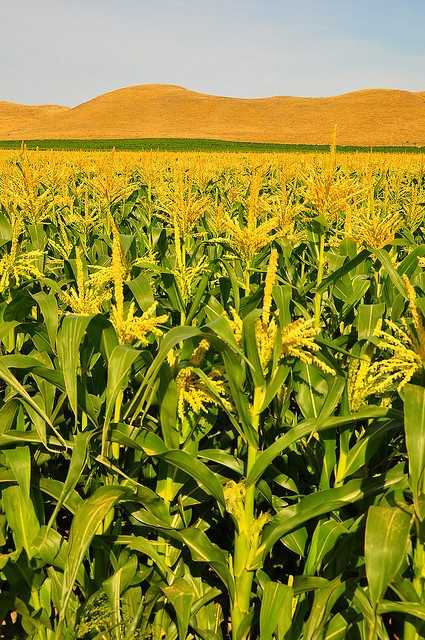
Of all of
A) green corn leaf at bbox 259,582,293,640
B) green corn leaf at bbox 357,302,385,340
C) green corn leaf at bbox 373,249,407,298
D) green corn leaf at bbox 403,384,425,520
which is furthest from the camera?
green corn leaf at bbox 357,302,385,340

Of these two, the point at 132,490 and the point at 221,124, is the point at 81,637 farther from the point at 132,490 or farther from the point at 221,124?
the point at 221,124

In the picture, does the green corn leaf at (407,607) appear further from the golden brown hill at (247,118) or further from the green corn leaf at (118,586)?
the golden brown hill at (247,118)

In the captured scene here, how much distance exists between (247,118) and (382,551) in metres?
91.8

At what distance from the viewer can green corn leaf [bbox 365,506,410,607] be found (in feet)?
5.03

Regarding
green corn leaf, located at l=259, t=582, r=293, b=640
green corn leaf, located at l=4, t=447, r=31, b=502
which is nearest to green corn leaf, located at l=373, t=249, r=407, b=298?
green corn leaf, located at l=259, t=582, r=293, b=640

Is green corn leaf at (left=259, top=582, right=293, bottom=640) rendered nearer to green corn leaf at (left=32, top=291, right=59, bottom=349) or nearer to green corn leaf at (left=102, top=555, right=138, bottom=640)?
green corn leaf at (left=102, top=555, right=138, bottom=640)

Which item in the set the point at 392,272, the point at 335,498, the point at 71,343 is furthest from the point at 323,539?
the point at 71,343

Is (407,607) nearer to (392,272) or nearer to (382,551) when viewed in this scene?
(382,551)

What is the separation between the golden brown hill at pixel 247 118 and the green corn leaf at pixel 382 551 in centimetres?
6690

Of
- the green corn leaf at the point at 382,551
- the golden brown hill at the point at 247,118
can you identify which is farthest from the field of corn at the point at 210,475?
the golden brown hill at the point at 247,118

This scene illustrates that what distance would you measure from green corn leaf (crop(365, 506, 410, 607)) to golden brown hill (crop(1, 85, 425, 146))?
66.9 metres

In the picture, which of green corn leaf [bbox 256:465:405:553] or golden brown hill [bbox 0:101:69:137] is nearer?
green corn leaf [bbox 256:465:405:553]

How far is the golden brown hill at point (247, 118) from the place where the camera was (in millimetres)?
72188

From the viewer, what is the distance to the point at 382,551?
1560 millimetres
